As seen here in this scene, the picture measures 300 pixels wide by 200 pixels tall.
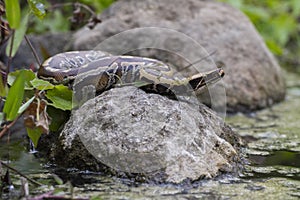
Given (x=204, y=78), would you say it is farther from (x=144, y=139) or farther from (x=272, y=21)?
(x=272, y=21)

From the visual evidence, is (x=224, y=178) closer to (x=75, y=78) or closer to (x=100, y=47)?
(x=75, y=78)

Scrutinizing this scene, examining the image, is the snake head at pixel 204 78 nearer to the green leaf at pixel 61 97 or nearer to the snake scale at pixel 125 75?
the snake scale at pixel 125 75

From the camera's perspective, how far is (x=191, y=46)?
5.79 meters

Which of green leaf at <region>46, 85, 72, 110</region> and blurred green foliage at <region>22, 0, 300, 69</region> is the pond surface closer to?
green leaf at <region>46, 85, 72, 110</region>

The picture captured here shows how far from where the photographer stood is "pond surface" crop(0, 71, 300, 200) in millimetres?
2850

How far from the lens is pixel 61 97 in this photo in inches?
140

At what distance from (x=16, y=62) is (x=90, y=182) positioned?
3212mm

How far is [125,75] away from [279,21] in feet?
21.5

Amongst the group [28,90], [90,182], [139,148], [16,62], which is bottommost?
[90,182]

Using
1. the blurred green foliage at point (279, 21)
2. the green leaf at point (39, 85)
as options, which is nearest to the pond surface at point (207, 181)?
the green leaf at point (39, 85)

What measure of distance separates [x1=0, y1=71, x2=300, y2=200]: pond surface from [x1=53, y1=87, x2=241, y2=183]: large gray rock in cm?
9

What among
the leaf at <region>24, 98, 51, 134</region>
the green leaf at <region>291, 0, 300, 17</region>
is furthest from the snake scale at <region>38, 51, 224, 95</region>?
the green leaf at <region>291, 0, 300, 17</region>

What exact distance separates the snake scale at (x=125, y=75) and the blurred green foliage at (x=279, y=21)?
5.15 m

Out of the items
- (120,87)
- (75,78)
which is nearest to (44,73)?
(75,78)
